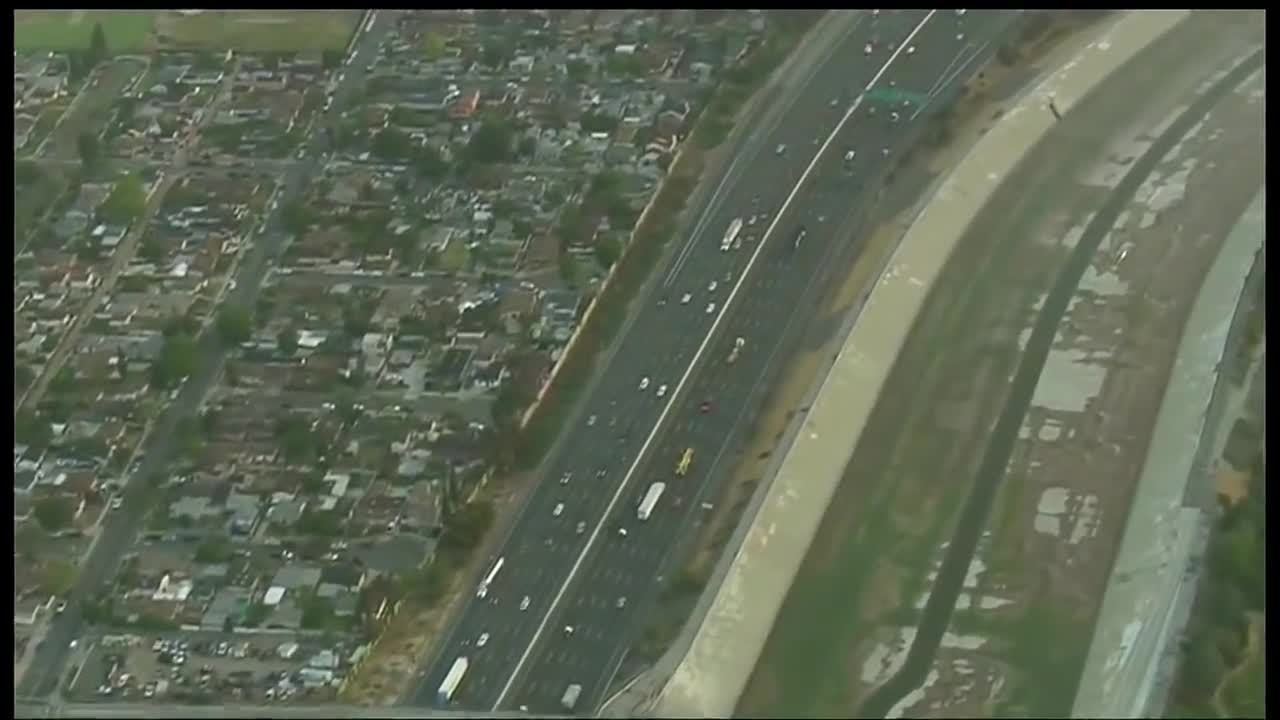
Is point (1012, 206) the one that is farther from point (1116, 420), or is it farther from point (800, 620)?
point (800, 620)

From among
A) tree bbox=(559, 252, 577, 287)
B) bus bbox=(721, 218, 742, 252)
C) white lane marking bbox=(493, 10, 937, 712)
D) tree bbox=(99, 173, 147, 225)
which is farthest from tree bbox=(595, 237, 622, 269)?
tree bbox=(99, 173, 147, 225)

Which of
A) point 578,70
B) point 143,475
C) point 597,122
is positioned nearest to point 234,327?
point 143,475

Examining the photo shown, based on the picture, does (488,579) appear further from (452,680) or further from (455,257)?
(455,257)

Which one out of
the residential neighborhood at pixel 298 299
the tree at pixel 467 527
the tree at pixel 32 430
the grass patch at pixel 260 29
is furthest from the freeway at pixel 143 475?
the tree at pixel 467 527

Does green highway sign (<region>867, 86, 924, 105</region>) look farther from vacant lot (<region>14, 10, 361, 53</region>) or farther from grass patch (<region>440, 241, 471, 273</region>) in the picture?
vacant lot (<region>14, 10, 361, 53</region>)

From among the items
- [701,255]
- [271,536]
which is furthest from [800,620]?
[701,255]
